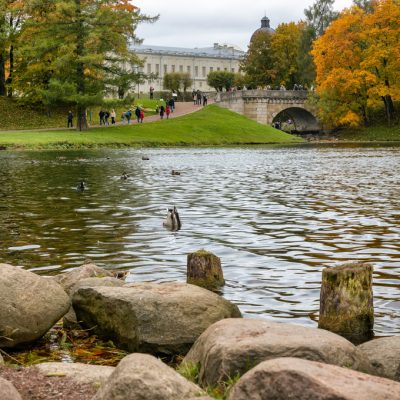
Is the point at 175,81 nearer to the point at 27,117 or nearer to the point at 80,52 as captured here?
the point at 27,117

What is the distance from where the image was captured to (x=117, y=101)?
176ft

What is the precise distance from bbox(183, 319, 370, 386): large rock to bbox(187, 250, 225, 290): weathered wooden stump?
11.7 feet

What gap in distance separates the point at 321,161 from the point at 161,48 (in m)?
129

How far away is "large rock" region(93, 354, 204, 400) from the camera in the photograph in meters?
4.84

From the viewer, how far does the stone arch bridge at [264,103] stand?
3381 inches

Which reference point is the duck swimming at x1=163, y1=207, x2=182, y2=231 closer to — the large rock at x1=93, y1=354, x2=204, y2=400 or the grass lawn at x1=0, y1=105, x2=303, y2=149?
the large rock at x1=93, y1=354, x2=204, y2=400

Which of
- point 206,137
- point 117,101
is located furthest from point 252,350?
point 206,137

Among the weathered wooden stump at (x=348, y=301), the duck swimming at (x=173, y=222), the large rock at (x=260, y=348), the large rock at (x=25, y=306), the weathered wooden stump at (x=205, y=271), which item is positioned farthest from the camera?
the duck swimming at (x=173, y=222)

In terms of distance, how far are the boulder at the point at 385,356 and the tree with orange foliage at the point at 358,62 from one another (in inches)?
2627

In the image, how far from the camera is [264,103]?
285ft

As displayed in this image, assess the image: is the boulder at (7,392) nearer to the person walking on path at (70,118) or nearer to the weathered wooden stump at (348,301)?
the weathered wooden stump at (348,301)

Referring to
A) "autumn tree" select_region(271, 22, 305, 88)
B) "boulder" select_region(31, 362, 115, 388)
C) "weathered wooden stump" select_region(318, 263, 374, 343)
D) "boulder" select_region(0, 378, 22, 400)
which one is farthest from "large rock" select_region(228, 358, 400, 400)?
"autumn tree" select_region(271, 22, 305, 88)

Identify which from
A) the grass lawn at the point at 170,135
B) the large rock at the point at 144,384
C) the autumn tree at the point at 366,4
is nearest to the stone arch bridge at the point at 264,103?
the grass lawn at the point at 170,135

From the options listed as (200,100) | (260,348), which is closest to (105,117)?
(200,100)
